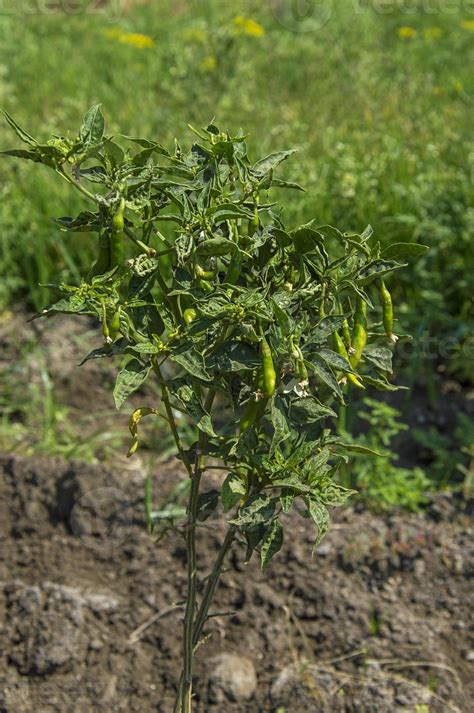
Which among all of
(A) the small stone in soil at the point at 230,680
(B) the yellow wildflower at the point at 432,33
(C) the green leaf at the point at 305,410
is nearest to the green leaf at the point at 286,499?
(C) the green leaf at the point at 305,410

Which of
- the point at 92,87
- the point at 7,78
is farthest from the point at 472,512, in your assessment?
the point at 7,78

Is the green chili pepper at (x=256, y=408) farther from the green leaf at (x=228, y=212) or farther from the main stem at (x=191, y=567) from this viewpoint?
the green leaf at (x=228, y=212)

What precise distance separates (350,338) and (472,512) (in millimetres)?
1563

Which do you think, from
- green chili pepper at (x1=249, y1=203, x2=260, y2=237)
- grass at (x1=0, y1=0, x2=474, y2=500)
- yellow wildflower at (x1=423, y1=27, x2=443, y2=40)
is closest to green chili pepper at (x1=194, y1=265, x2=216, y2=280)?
green chili pepper at (x1=249, y1=203, x2=260, y2=237)

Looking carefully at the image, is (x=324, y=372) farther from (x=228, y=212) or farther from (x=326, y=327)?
(x=228, y=212)

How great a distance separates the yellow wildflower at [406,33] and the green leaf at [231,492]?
5.98m

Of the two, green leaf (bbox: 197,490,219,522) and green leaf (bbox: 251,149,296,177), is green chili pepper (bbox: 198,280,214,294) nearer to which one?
green leaf (bbox: 251,149,296,177)

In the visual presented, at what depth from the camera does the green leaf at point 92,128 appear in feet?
4.94

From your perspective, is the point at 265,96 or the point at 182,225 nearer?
the point at 182,225

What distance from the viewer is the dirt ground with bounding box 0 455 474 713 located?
2414 millimetres

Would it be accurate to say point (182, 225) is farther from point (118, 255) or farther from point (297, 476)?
point (297, 476)

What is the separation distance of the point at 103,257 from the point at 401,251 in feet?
1.60

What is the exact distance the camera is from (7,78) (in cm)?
675

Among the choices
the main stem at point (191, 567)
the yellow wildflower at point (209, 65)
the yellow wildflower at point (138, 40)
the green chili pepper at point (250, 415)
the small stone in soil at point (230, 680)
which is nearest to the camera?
the green chili pepper at point (250, 415)
